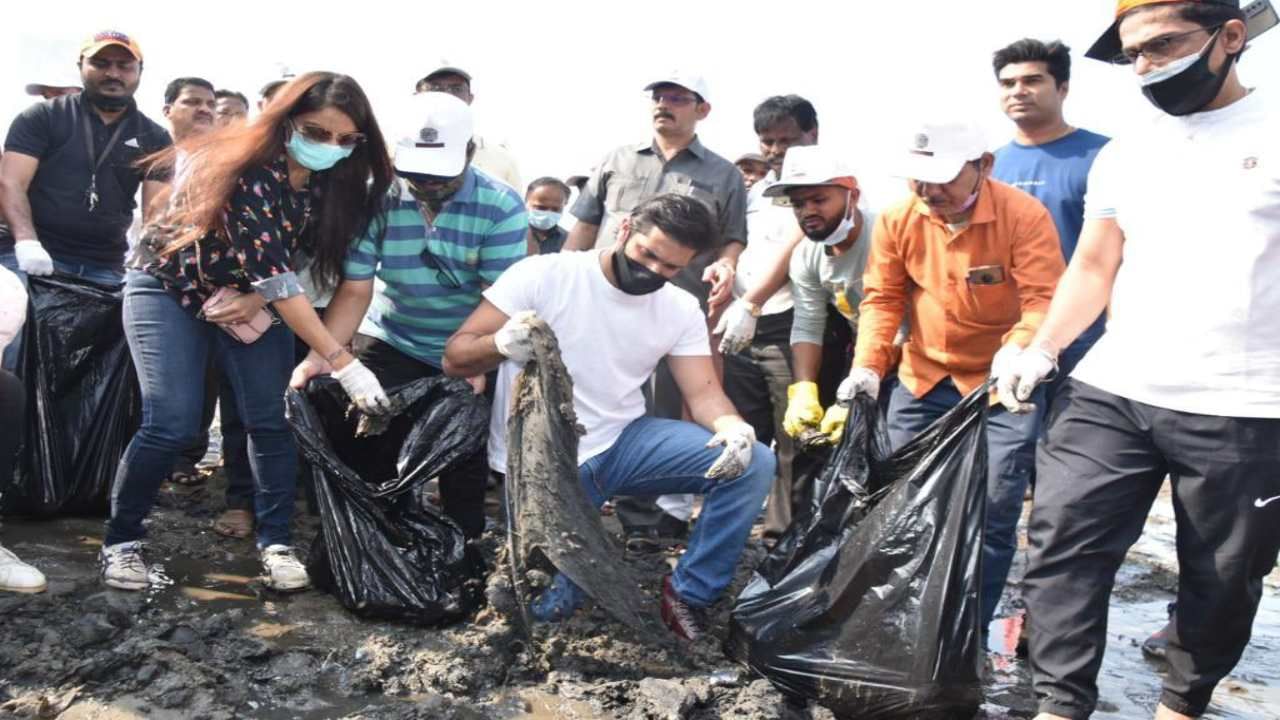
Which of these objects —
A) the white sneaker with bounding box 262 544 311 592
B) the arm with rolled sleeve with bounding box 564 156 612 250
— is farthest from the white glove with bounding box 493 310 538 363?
the arm with rolled sleeve with bounding box 564 156 612 250

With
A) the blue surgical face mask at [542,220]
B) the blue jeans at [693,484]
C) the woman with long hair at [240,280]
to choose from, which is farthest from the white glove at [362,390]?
the blue surgical face mask at [542,220]

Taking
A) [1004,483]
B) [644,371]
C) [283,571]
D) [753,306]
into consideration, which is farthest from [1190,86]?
[283,571]

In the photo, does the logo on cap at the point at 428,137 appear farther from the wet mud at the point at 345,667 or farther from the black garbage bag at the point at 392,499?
the wet mud at the point at 345,667

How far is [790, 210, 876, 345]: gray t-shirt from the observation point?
12.1 feet

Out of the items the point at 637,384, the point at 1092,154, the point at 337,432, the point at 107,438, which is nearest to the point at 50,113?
the point at 107,438

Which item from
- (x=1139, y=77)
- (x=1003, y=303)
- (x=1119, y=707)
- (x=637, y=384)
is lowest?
(x=1119, y=707)

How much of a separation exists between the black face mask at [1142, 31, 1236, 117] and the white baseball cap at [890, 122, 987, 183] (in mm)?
722

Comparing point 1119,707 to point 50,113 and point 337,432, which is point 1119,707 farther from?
point 50,113

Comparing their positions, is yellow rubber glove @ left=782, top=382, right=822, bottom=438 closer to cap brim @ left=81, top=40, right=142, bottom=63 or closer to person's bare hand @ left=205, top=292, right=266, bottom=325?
person's bare hand @ left=205, top=292, right=266, bottom=325

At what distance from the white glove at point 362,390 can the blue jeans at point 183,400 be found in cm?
30

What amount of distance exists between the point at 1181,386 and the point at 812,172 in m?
1.54

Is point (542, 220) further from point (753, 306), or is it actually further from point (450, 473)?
point (450, 473)

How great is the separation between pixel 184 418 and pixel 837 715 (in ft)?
6.62

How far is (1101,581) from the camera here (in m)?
2.36
